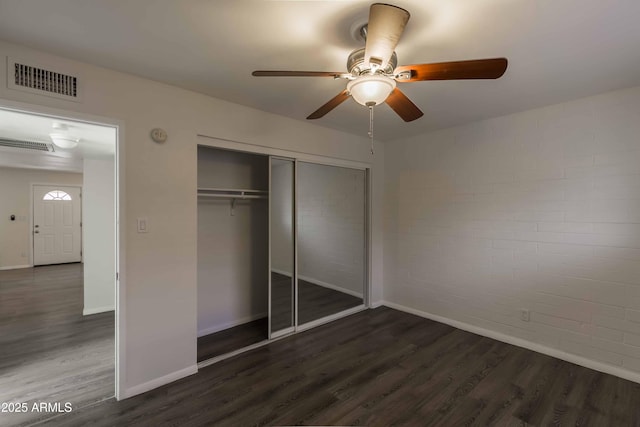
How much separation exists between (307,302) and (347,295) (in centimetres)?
74

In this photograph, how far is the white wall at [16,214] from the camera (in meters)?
6.43

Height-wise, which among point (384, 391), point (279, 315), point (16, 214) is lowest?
point (384, 391)

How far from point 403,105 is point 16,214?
8.95 metres

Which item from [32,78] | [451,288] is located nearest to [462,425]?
[451,288]

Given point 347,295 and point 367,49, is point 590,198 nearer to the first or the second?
point 367,49

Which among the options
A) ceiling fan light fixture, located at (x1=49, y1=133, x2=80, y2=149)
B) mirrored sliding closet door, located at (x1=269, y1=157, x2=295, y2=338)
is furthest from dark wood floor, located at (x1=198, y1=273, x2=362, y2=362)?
ceiling fan light fixture, located at (x1=49, y1=133, x2=80, y2=149)

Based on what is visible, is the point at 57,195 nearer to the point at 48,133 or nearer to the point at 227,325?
the point at 48,133

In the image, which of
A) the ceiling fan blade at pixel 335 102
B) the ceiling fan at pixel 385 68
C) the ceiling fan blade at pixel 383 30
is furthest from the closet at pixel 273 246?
the ceiling fan blade at pixel 383 30

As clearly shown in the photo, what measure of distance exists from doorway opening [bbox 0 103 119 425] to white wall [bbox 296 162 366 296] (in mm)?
1888

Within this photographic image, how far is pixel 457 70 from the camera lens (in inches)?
55.9

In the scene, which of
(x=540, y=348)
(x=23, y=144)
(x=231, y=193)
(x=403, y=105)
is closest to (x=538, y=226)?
(x=540, y=348)

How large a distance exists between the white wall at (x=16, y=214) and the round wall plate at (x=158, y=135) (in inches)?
274

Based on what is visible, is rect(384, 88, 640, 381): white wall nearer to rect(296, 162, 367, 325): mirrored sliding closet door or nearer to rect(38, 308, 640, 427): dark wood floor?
rect(38, 308, 640, 427): dark wood floor

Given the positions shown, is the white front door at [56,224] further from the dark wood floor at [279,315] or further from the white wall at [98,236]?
the dark wood floor at [279,315]
